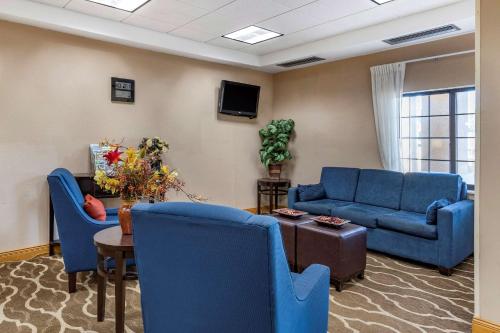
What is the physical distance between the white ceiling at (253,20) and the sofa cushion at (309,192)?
1993 millimetres

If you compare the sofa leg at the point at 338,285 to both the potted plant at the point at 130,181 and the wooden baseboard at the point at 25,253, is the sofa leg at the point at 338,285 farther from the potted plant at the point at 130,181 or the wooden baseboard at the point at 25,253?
the wooden baseboard at the point at 25,253

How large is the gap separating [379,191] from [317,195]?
0.90 metres

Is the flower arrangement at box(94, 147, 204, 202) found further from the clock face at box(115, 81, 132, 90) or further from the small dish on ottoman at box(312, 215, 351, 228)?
the clock face at box(115, 81, 132, 90)

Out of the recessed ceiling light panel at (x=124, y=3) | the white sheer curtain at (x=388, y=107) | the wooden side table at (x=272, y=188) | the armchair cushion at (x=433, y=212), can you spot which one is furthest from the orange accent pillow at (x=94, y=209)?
the white sheer curtain at (x=388, y=107)

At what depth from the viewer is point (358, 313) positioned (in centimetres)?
275

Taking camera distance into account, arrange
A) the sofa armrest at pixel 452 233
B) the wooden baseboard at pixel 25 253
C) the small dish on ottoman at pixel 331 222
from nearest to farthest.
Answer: the small dish on ottoman at pixel 331 222 → the sofa armrest at pixel 452 233 → the wooden baseboard at pixel 25 253

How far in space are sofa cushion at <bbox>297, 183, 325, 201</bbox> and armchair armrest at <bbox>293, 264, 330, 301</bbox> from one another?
3140 millimetres

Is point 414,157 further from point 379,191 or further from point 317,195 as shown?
point 317,195

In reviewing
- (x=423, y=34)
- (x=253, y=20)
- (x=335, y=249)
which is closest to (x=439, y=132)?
(x=423, y=34)

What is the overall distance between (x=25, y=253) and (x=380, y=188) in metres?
4.51

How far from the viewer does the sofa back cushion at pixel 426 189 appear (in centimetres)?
411

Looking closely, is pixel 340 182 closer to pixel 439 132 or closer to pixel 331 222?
pixel 439 132

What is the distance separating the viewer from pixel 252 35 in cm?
488

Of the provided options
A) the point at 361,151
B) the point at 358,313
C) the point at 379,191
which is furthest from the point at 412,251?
the point at 361,151
